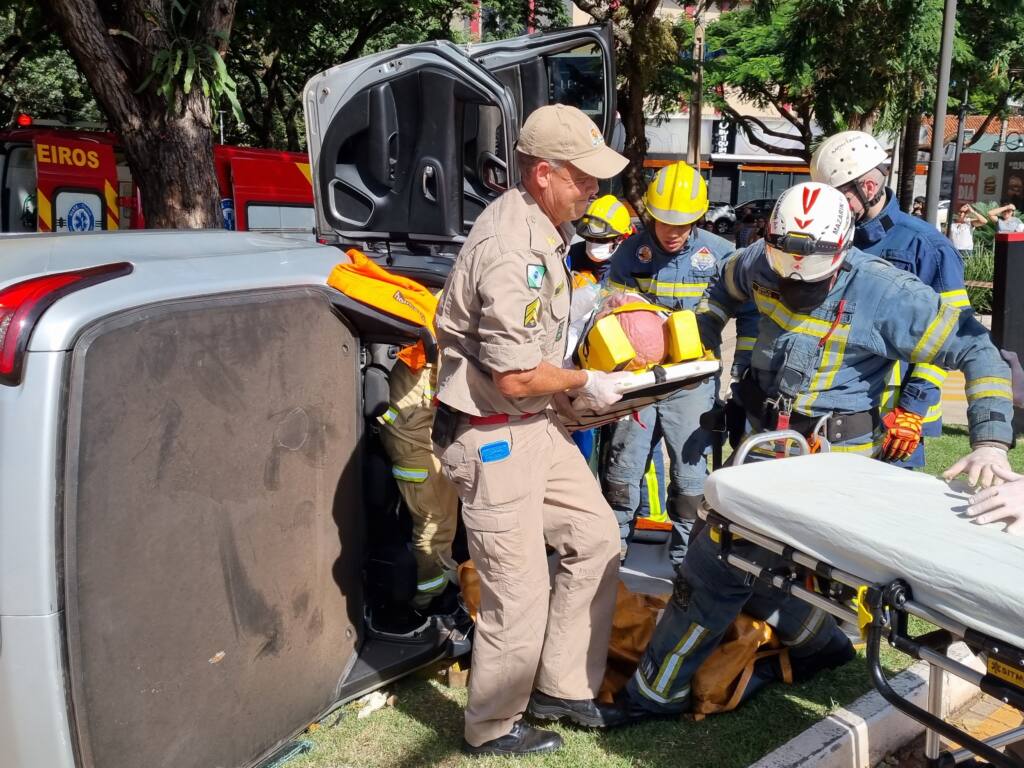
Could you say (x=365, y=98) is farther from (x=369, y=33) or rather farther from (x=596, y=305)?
(x=369, y=33)

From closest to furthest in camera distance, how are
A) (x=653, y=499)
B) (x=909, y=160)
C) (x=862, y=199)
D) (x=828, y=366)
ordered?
1. (x=828, y=366)
2. (x=862, y=199)
3. (x=653, y=499)
4. (x=909, y=160)

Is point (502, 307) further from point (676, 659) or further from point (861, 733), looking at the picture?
point (861, 733)

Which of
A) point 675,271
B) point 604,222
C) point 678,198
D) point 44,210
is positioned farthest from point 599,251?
point 44,210

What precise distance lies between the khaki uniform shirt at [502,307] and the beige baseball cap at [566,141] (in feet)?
0.52

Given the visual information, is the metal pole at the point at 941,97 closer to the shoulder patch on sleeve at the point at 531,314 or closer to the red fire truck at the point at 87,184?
the red fire truck at the point at 87,184

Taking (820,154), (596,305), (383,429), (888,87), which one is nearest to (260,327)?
(383,429)

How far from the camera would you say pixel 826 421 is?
3.38 metres

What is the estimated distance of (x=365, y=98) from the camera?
417 cm

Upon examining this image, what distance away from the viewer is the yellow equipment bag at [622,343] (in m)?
2.84

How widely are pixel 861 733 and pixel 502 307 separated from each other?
1.66 metres

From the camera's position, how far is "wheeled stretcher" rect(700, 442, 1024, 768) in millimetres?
1858

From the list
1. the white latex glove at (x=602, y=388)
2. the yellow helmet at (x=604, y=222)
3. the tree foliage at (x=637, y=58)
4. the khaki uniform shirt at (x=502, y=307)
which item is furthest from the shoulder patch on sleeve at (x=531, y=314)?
the tree foliage at (x=637, y=58)

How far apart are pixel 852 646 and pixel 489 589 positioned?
1.46m

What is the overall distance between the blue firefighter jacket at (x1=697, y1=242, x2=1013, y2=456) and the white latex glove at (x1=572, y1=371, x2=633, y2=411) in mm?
873
